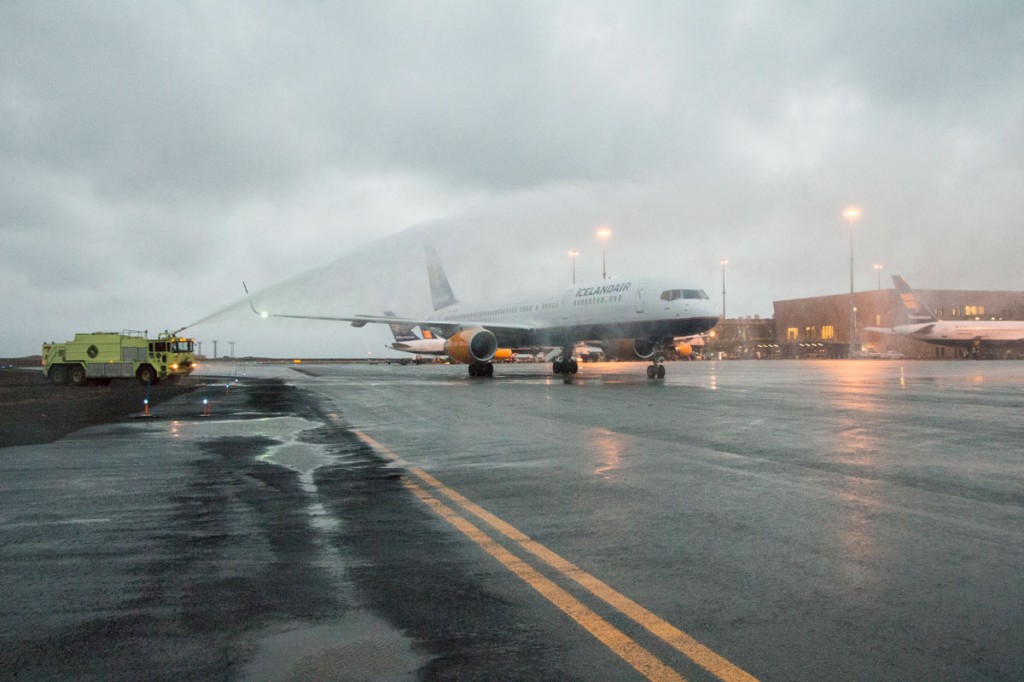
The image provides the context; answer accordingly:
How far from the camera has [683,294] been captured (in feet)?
102

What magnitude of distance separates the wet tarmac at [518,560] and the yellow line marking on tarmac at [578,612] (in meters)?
0.02

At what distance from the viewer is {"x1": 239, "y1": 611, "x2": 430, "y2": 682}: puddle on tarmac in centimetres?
340

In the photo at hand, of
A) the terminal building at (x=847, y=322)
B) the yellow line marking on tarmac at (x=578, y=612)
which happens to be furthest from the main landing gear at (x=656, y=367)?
the terminal building at (x=847, y=322)

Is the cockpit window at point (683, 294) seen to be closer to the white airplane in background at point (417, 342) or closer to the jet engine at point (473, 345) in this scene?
the jet engine at point (473, 345)

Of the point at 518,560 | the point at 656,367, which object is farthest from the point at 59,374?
the point at 518,560

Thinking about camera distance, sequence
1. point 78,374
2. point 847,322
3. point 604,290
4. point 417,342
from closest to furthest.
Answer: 1. point 78,374
2. point 604,290
3. point 417,342
4. point 847,322

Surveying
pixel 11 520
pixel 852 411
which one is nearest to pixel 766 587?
pixel 11 520

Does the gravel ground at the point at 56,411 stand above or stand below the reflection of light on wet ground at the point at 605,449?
above

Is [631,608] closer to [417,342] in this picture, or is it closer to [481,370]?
[481,370]

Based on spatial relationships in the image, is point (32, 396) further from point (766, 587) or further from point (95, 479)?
point (766, 587)

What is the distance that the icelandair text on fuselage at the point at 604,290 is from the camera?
32844 mm

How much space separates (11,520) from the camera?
6.73 meters

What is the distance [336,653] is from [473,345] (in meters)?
31.6

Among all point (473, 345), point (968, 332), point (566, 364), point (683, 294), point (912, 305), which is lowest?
point (566, 364)
